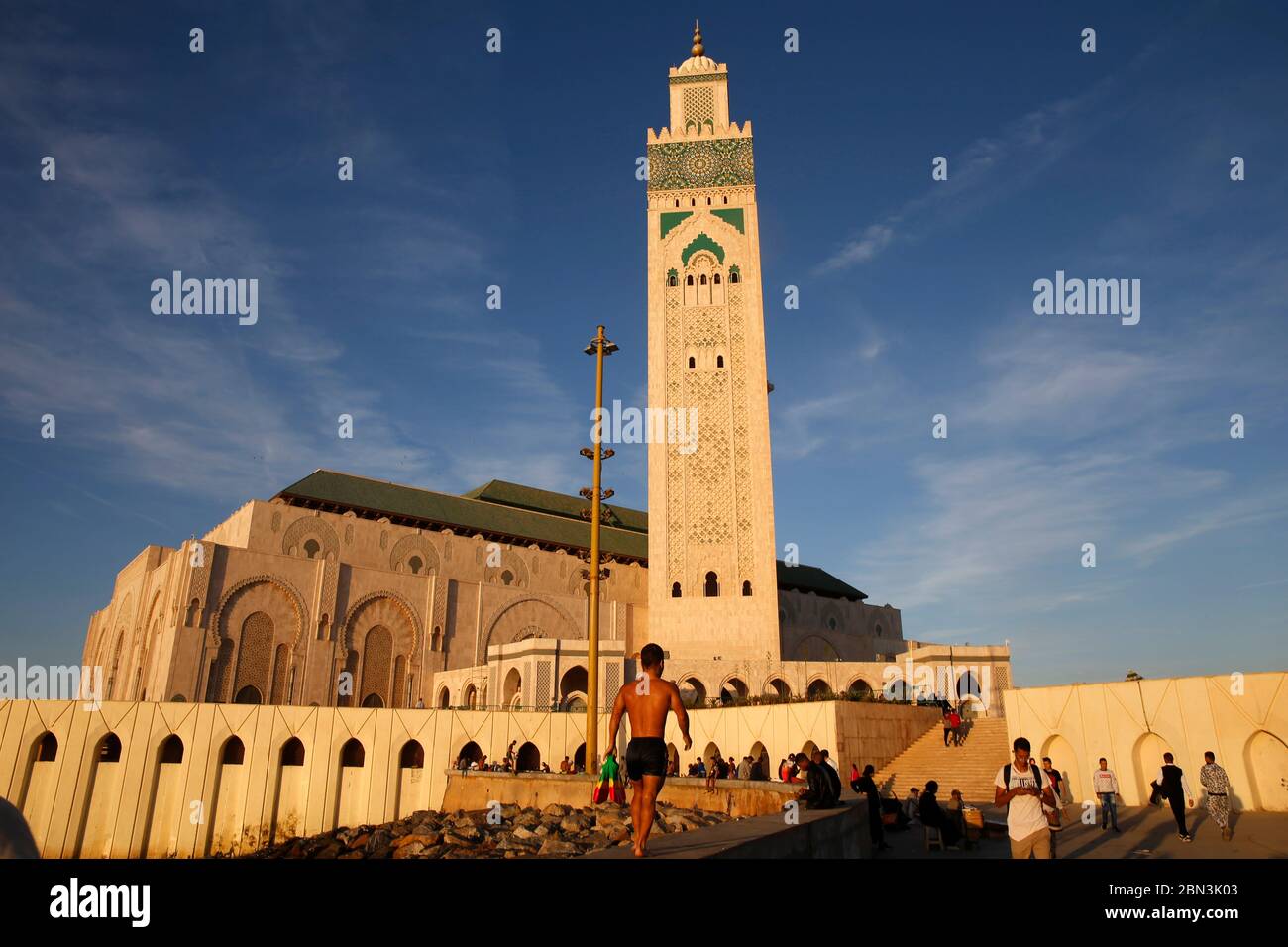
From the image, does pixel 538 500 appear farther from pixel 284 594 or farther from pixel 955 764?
pixel 955 764

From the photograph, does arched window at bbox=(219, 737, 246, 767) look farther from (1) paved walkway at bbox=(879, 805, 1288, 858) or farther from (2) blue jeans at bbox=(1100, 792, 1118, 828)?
(2) blue jeans at bbox=(1100, 792, 1118, 828)

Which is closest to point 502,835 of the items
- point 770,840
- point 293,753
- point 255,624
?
point 770,840

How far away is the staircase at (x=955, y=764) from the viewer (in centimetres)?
1775

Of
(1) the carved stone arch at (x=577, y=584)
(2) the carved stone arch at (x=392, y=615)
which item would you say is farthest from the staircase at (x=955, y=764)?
(1) the carved stone arch at (x=577, y=584)

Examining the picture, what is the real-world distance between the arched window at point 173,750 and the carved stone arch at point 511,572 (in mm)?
16766

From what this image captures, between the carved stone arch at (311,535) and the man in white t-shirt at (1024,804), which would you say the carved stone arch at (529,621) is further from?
the man in white t-shirt at (1024,804)

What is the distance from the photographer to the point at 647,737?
Result: 5.09 metres

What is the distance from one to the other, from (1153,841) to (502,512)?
126 feet

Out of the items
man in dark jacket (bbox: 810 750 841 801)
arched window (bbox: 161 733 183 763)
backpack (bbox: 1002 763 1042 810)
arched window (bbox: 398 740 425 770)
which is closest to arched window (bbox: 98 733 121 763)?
arched window (bbox: 161 733 183 763)

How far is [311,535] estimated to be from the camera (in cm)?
3816
